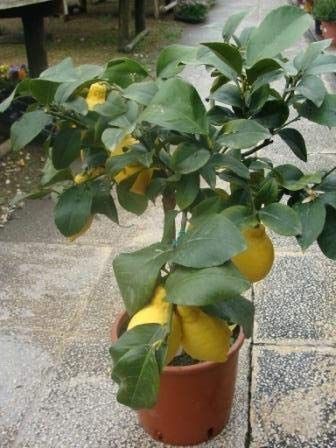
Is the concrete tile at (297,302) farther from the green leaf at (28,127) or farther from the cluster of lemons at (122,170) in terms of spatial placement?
the green leaf at (28,127)

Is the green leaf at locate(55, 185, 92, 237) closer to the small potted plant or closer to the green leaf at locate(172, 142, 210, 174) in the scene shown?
the green leaf at locate(172, 142, 210, 174)

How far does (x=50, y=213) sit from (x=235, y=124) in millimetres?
2836

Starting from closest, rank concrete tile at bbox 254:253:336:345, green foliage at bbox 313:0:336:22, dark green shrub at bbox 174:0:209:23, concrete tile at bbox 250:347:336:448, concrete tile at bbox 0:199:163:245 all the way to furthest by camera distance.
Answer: concrete tile at bbox 250:347:336:448, concrete tile at bbox 254:253:336:345, concrete tile at bbox 0:199:163:245, green foliage at bbox 313:0:336:22, dark green shrub at bbox 174:0:209:23

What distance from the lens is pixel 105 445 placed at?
215cm

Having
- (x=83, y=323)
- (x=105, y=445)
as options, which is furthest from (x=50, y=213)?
(x=105, y=445)

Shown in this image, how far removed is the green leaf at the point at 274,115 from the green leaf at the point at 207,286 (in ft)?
1.25

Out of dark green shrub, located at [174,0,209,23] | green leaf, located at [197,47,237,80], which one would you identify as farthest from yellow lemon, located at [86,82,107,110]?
dark green shrub, located at [174,0,209,23]

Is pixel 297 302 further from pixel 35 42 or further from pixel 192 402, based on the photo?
pixel 35 42

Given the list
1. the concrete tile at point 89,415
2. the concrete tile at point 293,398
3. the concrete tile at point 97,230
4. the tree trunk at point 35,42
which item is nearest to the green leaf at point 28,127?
the concrete tile at point 89,415

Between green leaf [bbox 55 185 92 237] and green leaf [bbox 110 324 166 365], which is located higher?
green leaf [bbox 55 185 92 237]

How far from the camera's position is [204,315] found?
1.49 metres

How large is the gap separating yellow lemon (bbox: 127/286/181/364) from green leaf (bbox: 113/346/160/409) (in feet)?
0.50

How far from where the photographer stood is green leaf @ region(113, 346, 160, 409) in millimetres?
1231

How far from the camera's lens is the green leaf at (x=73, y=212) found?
1590 millimetres
